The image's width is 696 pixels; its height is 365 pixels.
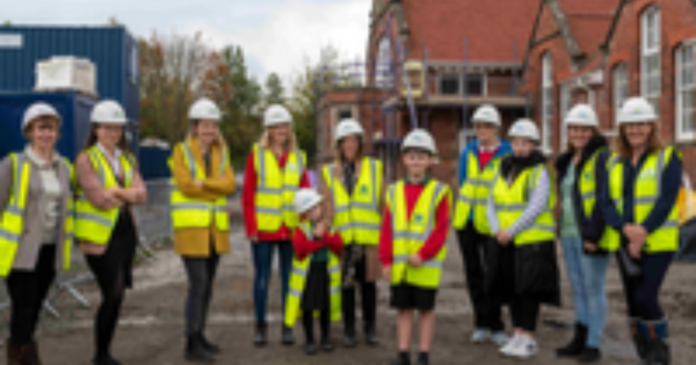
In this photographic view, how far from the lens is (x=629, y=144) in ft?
18.4

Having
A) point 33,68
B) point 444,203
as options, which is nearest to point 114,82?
point 33,68

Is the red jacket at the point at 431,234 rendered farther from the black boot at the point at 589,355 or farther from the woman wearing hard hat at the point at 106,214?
the woman wearing hard hat at the point at 106,214

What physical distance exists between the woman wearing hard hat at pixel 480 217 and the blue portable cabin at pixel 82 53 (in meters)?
14.1

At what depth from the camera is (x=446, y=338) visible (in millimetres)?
6672

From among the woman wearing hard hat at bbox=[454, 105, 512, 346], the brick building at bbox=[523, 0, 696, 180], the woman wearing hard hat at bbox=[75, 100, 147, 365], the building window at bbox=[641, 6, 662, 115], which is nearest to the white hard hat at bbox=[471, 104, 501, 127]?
the woman wearing hard hat at bbox=[454, 105, 512, 346]

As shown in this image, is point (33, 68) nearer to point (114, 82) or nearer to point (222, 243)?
point (114, 82)

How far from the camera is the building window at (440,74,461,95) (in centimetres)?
3005

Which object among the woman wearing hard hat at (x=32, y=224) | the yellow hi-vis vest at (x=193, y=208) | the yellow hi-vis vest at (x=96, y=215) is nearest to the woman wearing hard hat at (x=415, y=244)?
the yellow hi-vis vest at (x=193, y=208)

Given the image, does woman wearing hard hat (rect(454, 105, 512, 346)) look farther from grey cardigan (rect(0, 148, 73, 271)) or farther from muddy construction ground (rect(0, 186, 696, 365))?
grey cardigan (rect(0, 148, 73, 271))

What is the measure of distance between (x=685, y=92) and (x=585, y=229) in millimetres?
12115

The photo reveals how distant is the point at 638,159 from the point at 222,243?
3.60 metres

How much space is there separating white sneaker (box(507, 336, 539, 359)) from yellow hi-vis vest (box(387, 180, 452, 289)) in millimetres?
1105

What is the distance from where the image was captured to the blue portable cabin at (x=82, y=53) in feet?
60.2

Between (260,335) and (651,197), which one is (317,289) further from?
(651,197)
